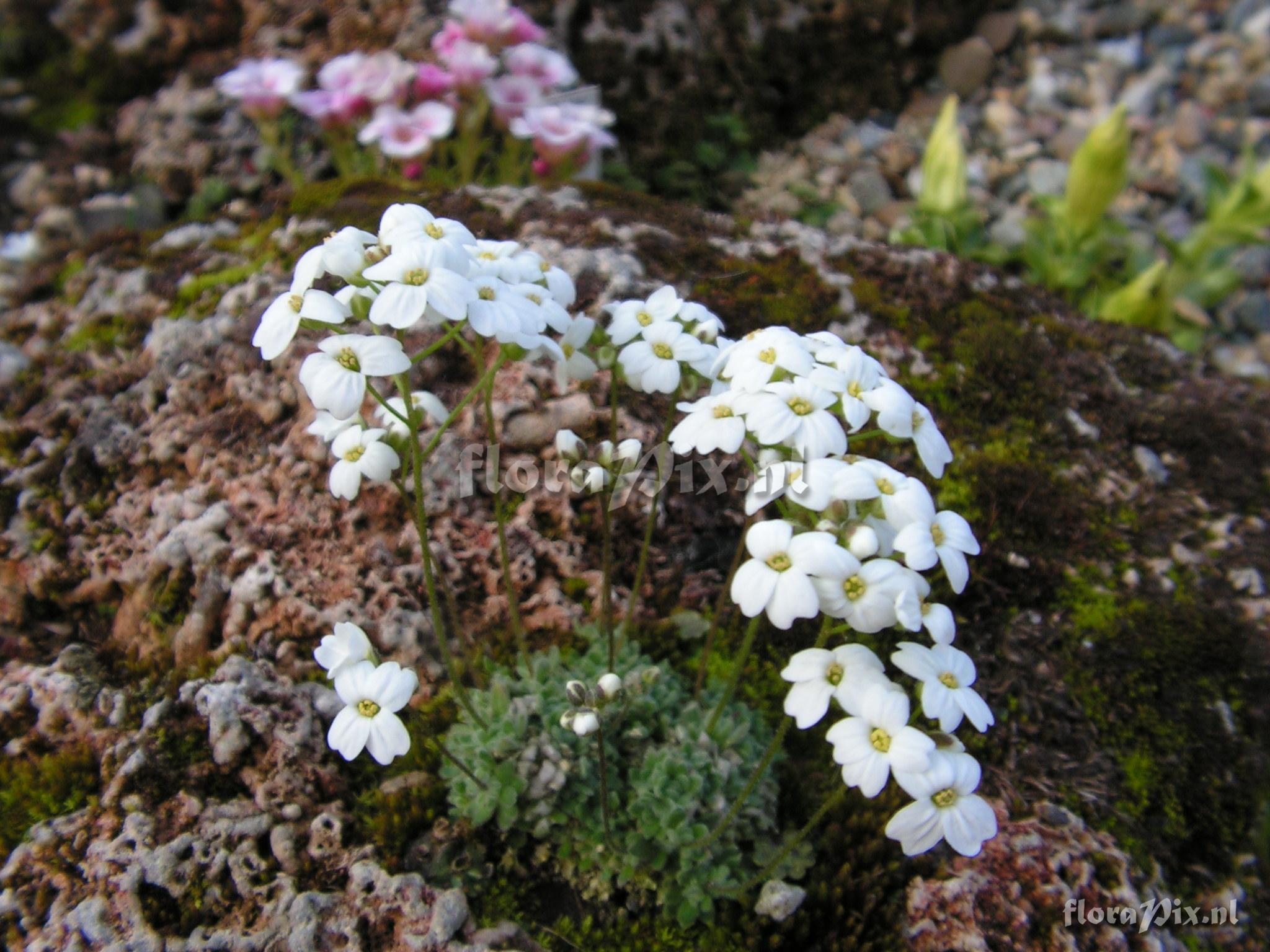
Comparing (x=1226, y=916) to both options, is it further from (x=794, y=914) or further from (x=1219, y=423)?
(x=1219, y=423)

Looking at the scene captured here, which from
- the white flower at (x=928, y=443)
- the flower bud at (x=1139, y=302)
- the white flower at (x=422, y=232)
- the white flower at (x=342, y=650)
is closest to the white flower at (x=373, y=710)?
the white flower at (x=342, y=650)

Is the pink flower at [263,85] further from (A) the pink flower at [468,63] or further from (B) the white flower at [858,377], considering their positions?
(B) the white flower at [858,377]

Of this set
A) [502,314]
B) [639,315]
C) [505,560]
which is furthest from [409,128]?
[502,314]

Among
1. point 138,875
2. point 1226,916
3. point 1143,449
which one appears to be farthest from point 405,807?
point 1143,449

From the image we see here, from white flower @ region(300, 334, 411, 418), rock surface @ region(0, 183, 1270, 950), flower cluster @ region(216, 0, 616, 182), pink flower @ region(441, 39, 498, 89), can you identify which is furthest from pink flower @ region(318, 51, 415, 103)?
white flower @ region(300, 334, 411, 418)

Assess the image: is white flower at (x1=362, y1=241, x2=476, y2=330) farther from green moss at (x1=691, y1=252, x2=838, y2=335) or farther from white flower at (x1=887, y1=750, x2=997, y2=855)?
green moss at (x1=691, y1=252, x2=838, y2=335)

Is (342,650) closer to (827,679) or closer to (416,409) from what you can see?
(416,409)

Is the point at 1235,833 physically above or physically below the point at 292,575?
below
